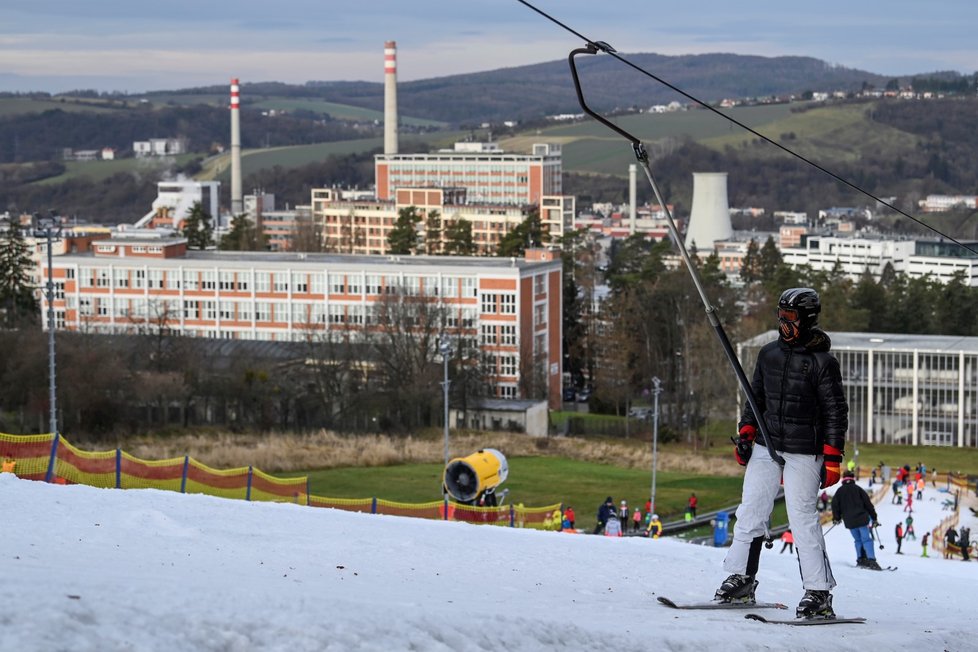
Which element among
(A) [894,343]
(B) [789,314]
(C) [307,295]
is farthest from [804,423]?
(C) [307,295]

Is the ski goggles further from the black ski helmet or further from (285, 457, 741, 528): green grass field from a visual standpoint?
(285, 457, 741, 528): green grass field

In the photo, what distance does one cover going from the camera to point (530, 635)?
6.60m

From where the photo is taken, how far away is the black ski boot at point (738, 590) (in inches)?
328

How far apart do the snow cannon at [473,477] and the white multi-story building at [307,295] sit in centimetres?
3442

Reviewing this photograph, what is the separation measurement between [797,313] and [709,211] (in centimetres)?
12694

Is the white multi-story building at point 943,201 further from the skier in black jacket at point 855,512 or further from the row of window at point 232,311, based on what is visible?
the skier in black jacket at point 855,512

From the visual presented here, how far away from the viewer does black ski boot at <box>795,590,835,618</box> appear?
26.1 feet

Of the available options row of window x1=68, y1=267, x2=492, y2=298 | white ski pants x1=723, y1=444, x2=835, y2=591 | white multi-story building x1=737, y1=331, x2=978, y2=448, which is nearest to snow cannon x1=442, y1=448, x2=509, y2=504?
white ski pants x1=723, y1=444, x2=835, y2=591

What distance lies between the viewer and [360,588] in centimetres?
754

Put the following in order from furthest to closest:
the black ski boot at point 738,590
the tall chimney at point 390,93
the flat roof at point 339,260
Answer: the tall chimney at point 390,93 → the flat roof at point 339,260 → the black ski boot at point 738,590

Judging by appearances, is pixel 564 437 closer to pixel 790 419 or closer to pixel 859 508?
pixel 859 508

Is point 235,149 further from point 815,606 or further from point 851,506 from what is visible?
point 815,606

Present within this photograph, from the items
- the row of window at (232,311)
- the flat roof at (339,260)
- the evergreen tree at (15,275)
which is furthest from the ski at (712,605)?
the evergreen tree at (15,275)

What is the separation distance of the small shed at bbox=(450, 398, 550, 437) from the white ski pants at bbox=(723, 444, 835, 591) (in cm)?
4852
